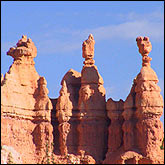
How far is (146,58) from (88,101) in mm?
5260

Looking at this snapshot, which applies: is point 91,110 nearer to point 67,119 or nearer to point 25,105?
point 67,119

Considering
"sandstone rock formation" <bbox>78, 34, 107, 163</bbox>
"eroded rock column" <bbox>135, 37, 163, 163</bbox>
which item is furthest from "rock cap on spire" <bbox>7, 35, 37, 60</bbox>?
"eroded rock column" <bbox>135, 37, 163, 163</bbox>

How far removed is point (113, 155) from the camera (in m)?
114

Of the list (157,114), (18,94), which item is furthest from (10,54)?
(157,114)

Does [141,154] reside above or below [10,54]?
below

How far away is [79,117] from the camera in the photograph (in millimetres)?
115000

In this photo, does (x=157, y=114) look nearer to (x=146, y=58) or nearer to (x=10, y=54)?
(x=146, y=58)

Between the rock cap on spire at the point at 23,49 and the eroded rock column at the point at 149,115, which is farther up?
the rock cap on spire at the point at 23,49

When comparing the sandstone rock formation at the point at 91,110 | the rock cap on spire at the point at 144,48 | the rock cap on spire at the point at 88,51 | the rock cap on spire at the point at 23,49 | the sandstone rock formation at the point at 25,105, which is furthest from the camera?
the rock cap on spire at the point at 88,51

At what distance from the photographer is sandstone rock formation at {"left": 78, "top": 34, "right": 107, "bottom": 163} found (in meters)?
115

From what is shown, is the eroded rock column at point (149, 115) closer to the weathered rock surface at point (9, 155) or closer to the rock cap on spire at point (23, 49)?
the rock cap on spire at point (23, 49)

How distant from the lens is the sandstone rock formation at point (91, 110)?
11456cm

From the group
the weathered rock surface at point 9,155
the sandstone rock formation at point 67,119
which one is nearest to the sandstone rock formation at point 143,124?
the sandstone rock formation at point 67,119

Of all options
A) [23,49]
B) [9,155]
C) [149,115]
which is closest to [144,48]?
[149,115]
